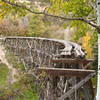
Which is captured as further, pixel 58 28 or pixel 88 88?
pixel 58 28

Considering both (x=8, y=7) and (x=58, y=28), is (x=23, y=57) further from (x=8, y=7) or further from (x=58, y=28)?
(x=8, y=7)

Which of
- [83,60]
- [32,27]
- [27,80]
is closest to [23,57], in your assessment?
[27,80]

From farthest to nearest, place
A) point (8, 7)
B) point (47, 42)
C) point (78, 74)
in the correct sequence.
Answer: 1. point (47, 42)
2. point (78, 74)
3. point (8, 7)

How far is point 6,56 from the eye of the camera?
86.0 feet

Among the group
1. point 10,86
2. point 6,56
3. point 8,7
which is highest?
point 8,7

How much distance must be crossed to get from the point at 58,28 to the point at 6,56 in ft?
27.8

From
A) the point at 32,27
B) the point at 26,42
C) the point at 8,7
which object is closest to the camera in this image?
the point at 8,7

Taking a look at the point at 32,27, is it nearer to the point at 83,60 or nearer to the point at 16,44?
the point at 16,44

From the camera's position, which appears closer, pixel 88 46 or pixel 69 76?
pixel 69 76

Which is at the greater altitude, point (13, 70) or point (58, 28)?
point (58, 28)

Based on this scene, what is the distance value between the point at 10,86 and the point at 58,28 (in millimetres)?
11915

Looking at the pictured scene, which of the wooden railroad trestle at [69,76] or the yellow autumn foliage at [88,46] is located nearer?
the wooden railroad trestle at [69,76]

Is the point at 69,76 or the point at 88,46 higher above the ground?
the point at 88,46

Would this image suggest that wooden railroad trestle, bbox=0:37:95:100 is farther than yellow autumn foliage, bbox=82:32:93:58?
No
